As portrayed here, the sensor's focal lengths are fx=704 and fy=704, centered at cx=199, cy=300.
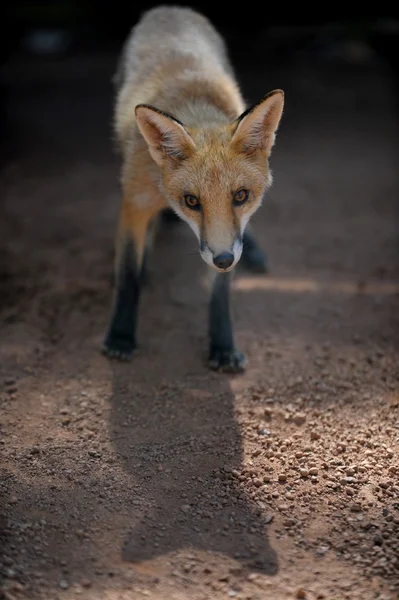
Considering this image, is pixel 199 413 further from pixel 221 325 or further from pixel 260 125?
pixel 260 125

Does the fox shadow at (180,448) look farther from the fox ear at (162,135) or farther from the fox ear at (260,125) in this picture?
the fox ear at (260,125)

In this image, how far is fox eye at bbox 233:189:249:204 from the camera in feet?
12.9

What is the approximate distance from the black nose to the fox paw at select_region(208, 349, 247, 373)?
106cm

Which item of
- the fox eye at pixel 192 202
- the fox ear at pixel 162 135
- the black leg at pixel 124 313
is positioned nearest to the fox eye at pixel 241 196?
the fox eye at pixel 192 202

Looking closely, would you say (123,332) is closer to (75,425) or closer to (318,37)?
(75,425)

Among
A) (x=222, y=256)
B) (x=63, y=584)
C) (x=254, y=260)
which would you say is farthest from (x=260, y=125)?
(x=63, y=584)

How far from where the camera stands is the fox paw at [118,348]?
4750 mm

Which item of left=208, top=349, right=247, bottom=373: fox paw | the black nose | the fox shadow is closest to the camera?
the fox shadow

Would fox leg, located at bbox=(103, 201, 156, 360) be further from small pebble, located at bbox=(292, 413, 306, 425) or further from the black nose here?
small pebble, located at bbox=(292, 413, 306, 425)

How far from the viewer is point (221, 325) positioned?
474 centimetres

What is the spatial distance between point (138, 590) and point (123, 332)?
7.07ft

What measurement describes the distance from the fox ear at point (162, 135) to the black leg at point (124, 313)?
93 centimetres

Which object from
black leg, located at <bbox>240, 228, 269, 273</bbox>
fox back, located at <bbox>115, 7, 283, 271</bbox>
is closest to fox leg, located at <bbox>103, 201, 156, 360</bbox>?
fox back, located at <bbox>115, 7, 283, 271</bbox>

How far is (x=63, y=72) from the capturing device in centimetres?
1128
